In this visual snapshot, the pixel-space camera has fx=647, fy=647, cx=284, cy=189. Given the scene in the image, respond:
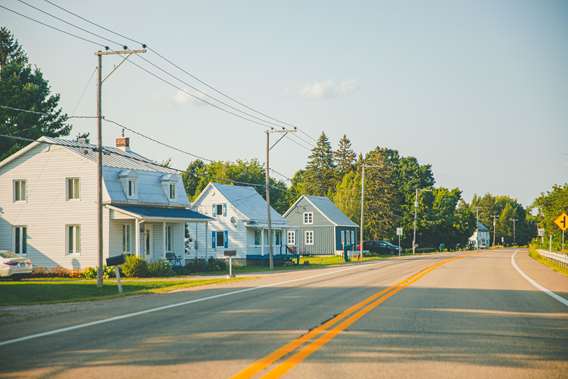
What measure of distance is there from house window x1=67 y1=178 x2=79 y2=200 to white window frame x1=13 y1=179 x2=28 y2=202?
9.32ft

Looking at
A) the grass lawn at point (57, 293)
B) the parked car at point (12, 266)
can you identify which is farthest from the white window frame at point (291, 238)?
the grass lawn at point (57, 293)

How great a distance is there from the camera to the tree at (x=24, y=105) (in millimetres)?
57281

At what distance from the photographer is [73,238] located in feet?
118

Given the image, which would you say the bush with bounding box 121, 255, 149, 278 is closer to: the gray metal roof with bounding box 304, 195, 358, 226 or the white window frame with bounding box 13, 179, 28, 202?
the white window frame with bounding box 13, 179, 28, 202

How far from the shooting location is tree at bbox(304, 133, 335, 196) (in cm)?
11750

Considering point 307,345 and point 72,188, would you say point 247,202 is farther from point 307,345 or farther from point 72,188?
point 307,345

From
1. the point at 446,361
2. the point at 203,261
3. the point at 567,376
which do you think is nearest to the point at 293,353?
the point at 446,361

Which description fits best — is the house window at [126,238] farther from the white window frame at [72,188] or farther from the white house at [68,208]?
the white window frame at [72,188]

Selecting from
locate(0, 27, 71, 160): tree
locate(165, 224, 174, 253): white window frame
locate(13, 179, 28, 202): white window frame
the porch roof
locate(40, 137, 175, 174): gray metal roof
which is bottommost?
locate(165, 224, 174, 253): white window frame

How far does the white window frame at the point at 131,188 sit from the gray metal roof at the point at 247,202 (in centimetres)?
1517

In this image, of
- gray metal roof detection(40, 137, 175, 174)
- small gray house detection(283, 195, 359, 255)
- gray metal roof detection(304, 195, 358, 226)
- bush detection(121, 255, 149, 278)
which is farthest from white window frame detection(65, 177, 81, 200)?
gray metal roof detection(304, 195, 358, 226)

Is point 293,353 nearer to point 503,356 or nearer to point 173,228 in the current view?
point 503,356

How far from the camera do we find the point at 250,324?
11.4m

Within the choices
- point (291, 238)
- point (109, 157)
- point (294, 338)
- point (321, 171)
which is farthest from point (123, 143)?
point (321, 171)
